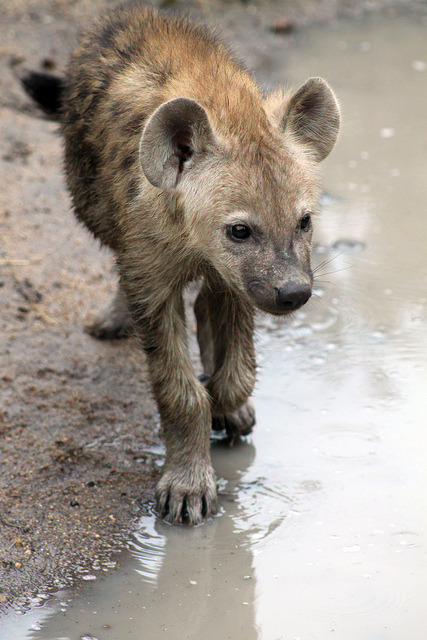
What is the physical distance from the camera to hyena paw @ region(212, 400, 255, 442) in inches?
155

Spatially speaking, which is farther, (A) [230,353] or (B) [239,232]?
(A) [230,353]

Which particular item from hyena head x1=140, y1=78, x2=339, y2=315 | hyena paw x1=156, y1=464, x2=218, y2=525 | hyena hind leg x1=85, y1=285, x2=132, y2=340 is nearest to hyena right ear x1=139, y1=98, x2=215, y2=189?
hyena head x1=140, y1=78, x2=339, y2=315

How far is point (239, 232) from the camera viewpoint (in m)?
3.03

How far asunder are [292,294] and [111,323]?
6.33 feet

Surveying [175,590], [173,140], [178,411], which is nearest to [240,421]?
[178,411]

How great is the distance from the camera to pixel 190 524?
137 inches

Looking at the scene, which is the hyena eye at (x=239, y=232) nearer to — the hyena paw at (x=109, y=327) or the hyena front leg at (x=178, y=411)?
the hyena front leg at (x=178, y=411)

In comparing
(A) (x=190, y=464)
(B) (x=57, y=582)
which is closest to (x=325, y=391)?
(A) (x=190, y=464)

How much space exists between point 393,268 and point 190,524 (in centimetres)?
241

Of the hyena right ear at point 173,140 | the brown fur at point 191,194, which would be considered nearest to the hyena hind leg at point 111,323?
the brown fur at point 191,194

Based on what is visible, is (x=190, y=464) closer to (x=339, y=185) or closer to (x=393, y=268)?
(x=393, y=268)

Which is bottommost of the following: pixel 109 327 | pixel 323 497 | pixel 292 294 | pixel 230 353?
pixel 109 327

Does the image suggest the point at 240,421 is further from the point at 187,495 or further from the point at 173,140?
the point at 173,140

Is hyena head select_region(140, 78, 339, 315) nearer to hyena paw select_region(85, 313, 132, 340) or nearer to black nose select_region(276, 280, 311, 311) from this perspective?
black nose select_region(276, 280, 311, 311)
